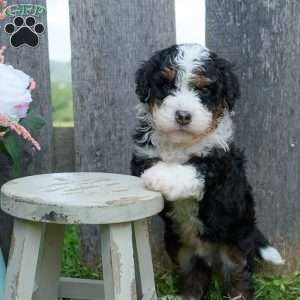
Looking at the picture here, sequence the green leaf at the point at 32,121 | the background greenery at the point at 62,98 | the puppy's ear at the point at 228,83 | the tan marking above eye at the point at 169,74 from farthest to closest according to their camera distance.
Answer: the background greenery at the point at 62,98, the green leaf at the point at 32,121, the puppy's ear at the point at 228,83, the tan marking above eye at the point at 169,74

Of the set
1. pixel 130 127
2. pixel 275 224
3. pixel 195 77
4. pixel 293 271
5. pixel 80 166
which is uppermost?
pixel 195 77

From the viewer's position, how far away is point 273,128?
3.35 metres

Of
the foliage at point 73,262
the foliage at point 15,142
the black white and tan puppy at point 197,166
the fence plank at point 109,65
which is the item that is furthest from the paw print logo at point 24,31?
the foliage at point 73,262

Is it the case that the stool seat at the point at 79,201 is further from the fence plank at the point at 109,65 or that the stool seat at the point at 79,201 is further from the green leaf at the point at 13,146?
the fence plank at the point at 109,65

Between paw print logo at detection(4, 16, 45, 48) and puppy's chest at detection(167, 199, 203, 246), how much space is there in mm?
1273

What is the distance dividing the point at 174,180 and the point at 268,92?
985 mm

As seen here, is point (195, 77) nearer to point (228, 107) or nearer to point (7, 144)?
point (228, 107)

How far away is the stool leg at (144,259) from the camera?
266 centimetres

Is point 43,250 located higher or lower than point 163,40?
lower

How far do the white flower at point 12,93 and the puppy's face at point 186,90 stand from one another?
1.87ft

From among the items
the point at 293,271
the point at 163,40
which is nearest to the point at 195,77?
the point at 163,40

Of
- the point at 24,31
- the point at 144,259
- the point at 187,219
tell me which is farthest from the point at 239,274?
the point at 24,31

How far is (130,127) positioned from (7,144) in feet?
2.60

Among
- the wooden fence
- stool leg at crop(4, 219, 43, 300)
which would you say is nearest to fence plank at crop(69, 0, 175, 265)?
the wooden fence
